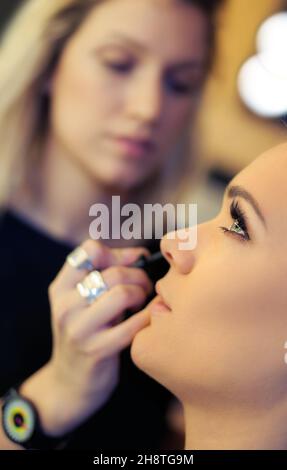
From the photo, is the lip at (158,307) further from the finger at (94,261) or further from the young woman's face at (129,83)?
the young woman's face at (129,83)

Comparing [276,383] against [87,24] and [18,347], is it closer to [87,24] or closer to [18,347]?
[18,347]

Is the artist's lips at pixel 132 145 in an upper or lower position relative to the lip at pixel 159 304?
upper

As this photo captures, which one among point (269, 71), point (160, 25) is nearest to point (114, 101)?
point (160, 25)

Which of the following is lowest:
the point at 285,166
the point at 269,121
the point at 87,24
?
the point at 285,166

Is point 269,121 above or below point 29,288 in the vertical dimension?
above

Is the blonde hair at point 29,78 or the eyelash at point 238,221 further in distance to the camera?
the blonde hair at point 29,78

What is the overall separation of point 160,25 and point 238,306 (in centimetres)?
50

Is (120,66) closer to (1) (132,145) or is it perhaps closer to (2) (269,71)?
(1) (132,145)

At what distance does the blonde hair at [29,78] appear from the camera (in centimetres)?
99

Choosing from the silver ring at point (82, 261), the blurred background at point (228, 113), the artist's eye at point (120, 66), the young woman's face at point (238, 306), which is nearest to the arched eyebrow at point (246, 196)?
the young woman's face at point (238, 306)

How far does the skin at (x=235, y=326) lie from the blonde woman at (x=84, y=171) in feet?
0.32

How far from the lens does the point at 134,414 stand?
35.6 inches

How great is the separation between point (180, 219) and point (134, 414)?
328 millimetres

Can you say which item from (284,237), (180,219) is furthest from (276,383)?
(180,219)
